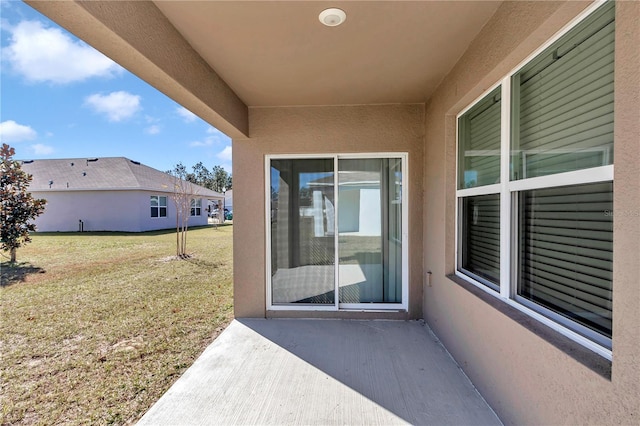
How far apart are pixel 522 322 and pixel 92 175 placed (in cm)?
2110

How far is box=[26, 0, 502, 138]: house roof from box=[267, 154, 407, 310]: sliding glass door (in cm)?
107

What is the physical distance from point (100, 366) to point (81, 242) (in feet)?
37.4

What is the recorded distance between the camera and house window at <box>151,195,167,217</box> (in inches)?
662

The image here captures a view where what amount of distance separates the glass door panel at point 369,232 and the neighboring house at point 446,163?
1.2 inches

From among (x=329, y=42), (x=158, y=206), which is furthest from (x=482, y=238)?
(x=158, y=206)

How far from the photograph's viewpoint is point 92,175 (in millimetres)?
16422

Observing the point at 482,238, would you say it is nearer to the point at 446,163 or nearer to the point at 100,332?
the point at 446,163

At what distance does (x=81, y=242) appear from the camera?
11391 mm

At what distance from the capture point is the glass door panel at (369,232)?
397 cm

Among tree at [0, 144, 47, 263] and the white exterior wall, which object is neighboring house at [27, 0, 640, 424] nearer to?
tree at [0, 144, 47, 263]

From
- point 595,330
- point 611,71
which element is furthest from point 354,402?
point 611,71

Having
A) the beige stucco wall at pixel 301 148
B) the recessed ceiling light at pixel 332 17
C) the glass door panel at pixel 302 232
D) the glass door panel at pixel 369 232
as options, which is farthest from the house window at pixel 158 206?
the recessed ceiling light at pixel 332 17

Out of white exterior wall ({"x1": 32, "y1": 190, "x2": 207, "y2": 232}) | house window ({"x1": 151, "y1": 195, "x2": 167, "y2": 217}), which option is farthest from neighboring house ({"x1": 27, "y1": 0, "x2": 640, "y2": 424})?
house window ({"x1": 151, "y1": 195, "x2": 167, "y2": 217})

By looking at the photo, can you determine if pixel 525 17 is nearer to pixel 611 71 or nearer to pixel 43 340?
pixel 611 71
